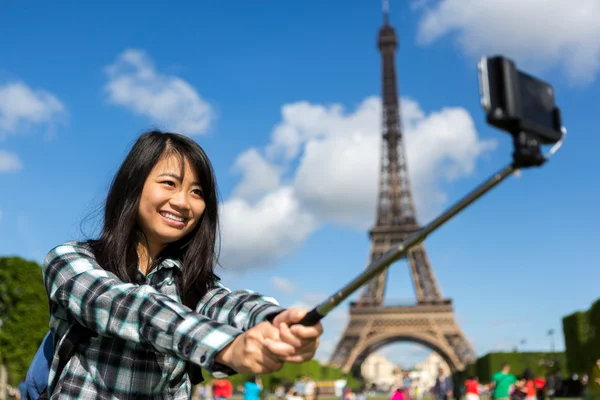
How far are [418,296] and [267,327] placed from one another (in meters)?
62.0

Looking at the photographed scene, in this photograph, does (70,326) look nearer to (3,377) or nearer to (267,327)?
(267,327)

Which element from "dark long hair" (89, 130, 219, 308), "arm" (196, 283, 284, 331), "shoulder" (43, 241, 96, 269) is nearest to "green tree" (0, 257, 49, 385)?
"dark long hair" (89, 130, 219, 308)

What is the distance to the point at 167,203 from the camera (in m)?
2.58

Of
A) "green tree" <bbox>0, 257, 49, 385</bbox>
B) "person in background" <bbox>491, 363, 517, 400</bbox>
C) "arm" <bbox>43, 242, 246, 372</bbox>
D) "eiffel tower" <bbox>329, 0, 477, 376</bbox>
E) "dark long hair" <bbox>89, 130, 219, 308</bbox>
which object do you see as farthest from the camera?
"eiffel tower" <bbox>329, 0, 477, 376</bbox>

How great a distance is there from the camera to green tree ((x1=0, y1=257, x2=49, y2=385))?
92.3ft

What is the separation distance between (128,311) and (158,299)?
94 millimetres

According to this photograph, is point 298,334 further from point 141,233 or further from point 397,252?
point 141,233

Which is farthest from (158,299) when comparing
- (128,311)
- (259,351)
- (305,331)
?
(305,331)

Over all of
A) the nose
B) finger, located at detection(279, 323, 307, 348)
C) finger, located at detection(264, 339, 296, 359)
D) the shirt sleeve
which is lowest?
finger, located at detection(264, 339, 296, 359)

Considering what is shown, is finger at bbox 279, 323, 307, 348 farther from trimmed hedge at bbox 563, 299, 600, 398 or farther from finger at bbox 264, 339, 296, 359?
trimmed hedge at bbox 563, 299, 600, 398

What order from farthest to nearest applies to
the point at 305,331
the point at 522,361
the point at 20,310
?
1. the point at 522,361
2. the point at 20,310
3. the point at 305,331

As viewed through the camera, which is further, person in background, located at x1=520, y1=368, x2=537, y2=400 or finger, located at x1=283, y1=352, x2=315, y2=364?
person in background, located at x1=520, y1=368, x2=537, y2=400

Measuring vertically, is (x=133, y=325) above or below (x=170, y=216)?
below

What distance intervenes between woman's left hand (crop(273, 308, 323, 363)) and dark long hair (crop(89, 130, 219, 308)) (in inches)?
30.1
